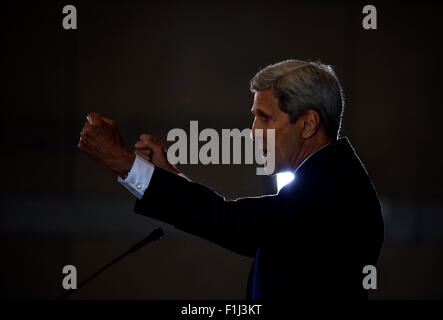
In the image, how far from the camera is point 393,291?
3.28m

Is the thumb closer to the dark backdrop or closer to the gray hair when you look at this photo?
the gray hair

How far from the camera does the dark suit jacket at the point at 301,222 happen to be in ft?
2.74

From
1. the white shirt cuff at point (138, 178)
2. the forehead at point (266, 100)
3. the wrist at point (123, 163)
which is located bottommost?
the white shirt cuff at point (138, 178)

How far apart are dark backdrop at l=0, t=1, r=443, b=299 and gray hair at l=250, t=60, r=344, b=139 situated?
2328 millimetres

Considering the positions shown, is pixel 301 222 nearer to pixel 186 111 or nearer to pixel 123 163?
pixel 123 163

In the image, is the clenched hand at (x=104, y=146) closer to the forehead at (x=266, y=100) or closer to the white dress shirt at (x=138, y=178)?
the white dress shirt at (x=138, y=178)

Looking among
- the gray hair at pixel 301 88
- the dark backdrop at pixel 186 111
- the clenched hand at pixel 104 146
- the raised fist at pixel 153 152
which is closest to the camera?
the clenched hand at pixel 104 146

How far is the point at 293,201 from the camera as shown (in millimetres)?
867

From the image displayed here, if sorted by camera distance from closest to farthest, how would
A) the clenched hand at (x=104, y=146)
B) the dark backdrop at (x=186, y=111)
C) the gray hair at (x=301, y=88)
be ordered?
the clenched hand at (x=104, y=146) → the gray hair at (x=301, y=88) → the dark backdrop at (x=186, y=111)

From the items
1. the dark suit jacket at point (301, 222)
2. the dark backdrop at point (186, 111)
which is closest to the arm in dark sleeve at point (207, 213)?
the dark suit jacket at point (301, 222)

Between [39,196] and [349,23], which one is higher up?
[349,23]

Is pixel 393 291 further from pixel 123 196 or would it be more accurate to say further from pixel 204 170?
pixel 123 196
